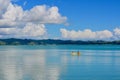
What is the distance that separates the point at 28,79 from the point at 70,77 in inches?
203

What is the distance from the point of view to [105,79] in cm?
3403

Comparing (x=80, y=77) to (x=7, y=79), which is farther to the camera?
(x=80, y=77)

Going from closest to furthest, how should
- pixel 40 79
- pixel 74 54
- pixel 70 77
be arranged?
pixel 40 79 < pixel 70 77 < pixel 74 54

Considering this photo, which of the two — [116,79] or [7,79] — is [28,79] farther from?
[116,79]

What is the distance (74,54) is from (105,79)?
56786 mm

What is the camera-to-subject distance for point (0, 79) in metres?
33.3

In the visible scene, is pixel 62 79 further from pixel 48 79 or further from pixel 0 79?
pixel 0 79

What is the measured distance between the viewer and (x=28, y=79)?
33375 mm

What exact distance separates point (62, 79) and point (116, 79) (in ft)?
19.0

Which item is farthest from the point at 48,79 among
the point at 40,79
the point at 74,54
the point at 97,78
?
the point at 74,54

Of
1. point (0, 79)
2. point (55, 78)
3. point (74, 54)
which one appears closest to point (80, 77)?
point (55, 78)

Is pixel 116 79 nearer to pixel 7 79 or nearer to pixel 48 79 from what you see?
pixel 48 79

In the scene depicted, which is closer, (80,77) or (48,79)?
(48,79)

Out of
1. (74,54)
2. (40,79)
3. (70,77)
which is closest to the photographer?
(40,79)
